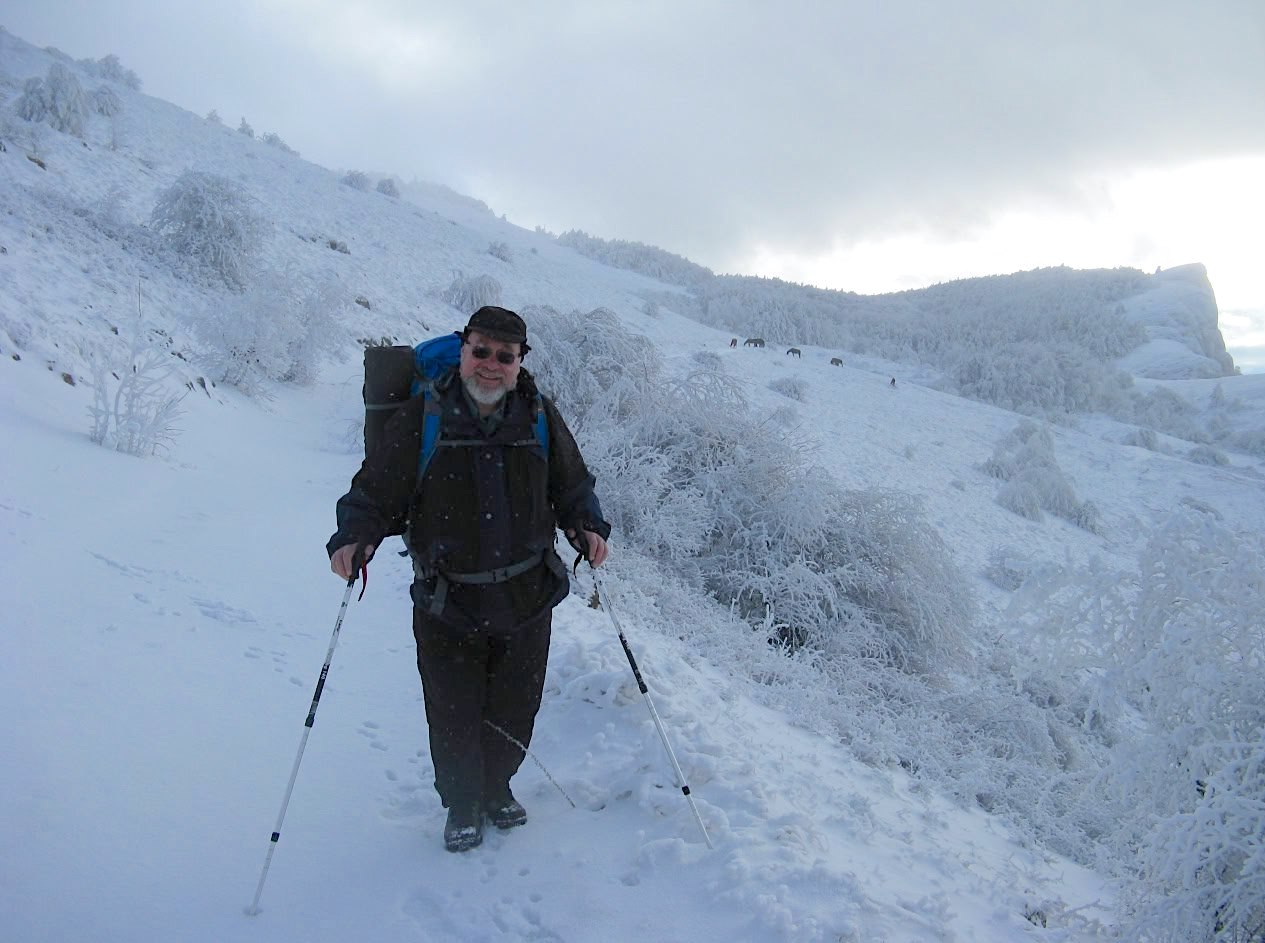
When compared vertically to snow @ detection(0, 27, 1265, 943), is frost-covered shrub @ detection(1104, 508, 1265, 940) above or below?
above

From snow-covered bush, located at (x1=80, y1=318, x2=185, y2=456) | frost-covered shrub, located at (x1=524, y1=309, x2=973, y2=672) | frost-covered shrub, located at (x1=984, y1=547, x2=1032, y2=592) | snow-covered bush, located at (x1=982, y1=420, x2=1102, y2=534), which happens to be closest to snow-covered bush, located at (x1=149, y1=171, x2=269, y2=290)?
snow-covered bush, located at (x1=80, y1=318, x2=185, y2=456)

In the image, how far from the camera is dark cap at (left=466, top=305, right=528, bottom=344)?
2.69 meters

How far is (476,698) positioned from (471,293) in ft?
77.3

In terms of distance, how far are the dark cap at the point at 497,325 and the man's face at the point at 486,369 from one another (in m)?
0.02

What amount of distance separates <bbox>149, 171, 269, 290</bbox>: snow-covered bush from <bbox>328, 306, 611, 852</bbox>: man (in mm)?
17281

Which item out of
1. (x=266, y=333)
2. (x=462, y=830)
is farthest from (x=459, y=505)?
(x=266, y=333)

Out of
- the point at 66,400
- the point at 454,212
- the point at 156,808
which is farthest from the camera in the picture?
the point at 454,212

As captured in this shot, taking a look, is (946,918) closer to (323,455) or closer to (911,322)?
(323,455)

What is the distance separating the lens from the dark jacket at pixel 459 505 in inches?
105

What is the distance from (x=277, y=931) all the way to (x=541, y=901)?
85cm

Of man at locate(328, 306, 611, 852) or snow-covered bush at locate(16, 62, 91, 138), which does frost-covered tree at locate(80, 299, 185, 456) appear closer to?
man at locate(328, 306, 611, 852)

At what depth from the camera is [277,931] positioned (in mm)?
2359

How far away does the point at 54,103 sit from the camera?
21594 mm

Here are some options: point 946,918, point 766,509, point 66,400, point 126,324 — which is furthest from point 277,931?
point 126,324
